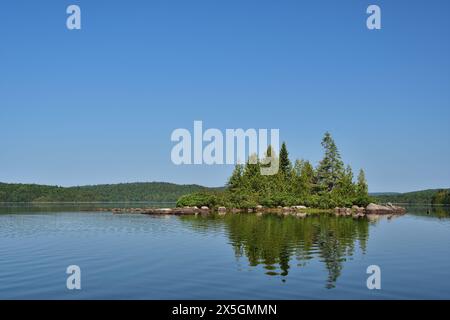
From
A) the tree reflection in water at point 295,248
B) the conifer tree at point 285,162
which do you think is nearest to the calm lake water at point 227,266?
the tree reflection in water at point 295,248

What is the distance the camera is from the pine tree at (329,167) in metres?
139

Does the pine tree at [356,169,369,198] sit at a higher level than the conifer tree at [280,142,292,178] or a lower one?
lower

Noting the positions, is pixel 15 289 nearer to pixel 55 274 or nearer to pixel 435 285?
pixel 55 274

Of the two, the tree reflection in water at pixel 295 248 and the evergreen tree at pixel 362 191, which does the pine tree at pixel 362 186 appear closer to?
the evergreen tree at pixel 362 191

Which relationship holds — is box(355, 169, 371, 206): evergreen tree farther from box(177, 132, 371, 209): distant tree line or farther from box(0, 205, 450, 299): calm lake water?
box(0, 205, 450, 299): calm lake water

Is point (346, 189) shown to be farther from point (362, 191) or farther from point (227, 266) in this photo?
point (227, 266)

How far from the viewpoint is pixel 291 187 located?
140 metres

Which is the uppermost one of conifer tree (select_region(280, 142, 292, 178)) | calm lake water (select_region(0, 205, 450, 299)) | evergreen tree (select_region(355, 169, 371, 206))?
conifer tree (select_region(280, 142, 292, 178))

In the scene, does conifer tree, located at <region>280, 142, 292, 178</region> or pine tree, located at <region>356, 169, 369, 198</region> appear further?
conifer tree, located at <region>280, 142, 292, 178</region>

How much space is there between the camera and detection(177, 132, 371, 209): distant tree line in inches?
5236

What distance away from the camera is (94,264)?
1330 inches

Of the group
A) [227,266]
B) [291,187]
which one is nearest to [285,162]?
[291,187]

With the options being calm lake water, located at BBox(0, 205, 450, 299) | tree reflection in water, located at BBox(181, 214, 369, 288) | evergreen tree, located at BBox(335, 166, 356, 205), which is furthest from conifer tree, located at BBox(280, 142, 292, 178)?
calm lake water, located at BBox(0, 205, 450, 299)
